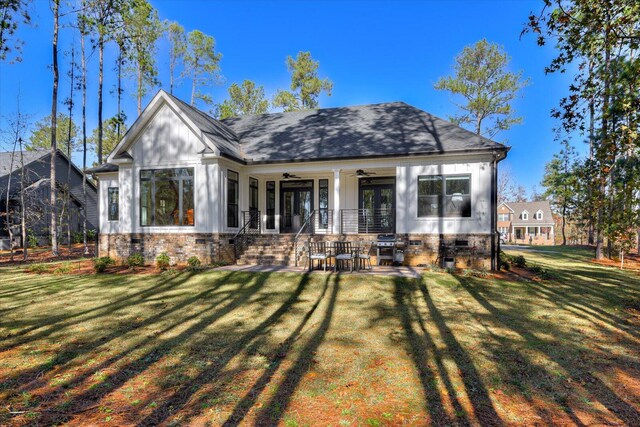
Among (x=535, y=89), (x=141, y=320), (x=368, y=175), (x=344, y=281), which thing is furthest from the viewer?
(x=535, y=89)

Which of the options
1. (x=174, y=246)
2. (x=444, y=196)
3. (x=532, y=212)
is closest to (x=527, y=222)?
(x=532, y=212)

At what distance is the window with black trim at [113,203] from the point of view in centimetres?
1443

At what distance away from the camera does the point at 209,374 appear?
4.54 meters

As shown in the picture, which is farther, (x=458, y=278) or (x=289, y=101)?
(x=289, y=101)

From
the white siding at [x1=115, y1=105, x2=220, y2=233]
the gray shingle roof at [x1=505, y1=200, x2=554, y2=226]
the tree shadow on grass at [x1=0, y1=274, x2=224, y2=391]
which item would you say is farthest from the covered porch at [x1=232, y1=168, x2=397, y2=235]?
the gray shingle roof at [x1=505, y1=200, x2=554, y2=226]

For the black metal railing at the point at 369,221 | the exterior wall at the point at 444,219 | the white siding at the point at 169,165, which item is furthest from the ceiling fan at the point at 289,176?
the exterior wall at the point at 444,219

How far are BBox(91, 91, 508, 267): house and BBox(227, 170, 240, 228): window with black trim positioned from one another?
38 mm

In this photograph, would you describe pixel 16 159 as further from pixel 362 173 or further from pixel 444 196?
pixel 444 196


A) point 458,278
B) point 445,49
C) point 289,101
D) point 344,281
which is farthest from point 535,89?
point 344,281

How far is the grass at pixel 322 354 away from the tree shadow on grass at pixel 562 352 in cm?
2

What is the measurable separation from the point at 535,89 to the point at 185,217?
25.7m

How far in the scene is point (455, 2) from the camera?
15023mm

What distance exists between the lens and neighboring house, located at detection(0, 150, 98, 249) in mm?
20880

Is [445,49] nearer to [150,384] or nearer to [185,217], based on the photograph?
[185,217]
